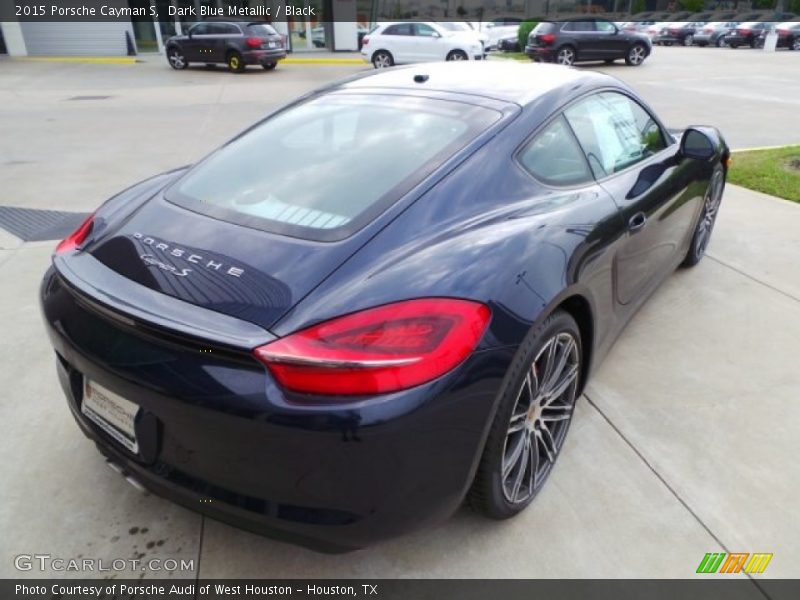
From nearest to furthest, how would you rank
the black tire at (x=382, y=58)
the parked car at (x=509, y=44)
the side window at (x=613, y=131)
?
the side window at (x=613, y=131) < the black tire at (x=382, y=58) < the parked car at (x=509, y=44)

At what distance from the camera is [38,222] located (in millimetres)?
5258

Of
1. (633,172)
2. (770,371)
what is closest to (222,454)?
(633,172)

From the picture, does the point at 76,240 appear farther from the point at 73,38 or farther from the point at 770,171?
the point at 73,38

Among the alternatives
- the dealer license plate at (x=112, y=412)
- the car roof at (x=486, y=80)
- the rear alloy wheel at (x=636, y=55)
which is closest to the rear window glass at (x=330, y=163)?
the car roof at (x=486, y=80)

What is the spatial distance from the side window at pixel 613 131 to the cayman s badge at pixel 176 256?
64.8 inches

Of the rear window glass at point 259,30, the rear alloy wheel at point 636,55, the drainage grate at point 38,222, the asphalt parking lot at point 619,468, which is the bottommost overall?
the rear alloy wheel at point 636,55

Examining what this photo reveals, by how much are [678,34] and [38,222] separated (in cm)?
3699

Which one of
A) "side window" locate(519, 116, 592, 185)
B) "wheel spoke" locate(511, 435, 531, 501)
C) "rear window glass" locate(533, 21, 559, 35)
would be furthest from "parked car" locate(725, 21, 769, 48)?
"wheel spoke" locate(511, 435, 531, 501)

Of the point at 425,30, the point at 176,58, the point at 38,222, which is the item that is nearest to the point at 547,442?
the point at 38,222

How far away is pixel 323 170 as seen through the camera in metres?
2.29

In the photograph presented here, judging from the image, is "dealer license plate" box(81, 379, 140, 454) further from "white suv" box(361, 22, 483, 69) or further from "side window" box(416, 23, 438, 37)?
"side window" box(416, 23, 438, 37)

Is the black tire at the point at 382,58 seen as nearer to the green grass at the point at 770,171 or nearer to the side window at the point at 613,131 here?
the green grass at the point at 770,171

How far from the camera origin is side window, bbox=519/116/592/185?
7.66ft

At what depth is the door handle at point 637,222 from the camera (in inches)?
104
